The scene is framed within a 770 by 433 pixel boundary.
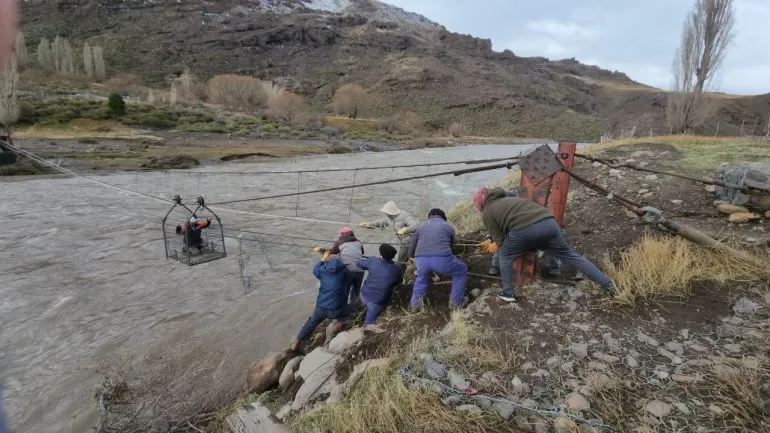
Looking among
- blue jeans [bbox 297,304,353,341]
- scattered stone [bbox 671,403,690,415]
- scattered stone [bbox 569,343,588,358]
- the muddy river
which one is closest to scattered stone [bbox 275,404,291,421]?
blue jeans [bbox 297,304,353,341]

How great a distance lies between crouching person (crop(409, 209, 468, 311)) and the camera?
16.7 feet

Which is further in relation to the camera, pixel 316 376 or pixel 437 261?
pixel 437 261

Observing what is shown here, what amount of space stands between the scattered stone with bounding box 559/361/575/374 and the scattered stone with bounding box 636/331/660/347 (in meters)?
0.76

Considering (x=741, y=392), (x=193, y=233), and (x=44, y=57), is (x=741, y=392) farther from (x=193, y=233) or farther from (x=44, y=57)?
(x=44, y=57)

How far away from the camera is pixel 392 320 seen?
5.20 m

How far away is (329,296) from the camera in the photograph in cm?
564

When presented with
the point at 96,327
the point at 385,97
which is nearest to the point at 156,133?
the point at 96,327

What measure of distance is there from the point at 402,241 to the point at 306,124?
5526 cm

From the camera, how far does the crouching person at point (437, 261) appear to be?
16.7ft

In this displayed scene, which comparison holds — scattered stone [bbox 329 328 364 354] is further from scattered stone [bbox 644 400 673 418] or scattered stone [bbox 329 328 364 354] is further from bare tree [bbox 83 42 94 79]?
bare tree [bbox 83 42 94 79]

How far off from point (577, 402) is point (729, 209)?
503cm

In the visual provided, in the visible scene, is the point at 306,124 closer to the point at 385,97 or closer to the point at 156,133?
the point at 156,133

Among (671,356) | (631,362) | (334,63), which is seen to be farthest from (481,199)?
(334,63)

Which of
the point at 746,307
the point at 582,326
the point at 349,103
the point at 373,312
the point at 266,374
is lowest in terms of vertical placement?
the point at 266,374
